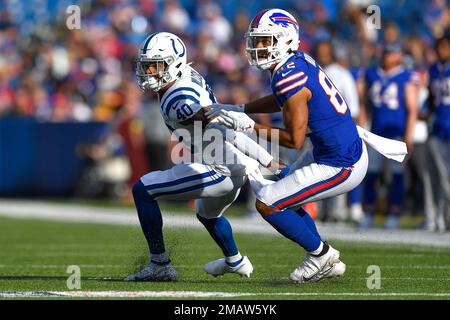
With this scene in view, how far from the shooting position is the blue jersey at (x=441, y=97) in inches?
416

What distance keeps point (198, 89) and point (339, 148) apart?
39.4 inches

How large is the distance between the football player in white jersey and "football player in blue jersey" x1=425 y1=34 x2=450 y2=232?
408 centimetres

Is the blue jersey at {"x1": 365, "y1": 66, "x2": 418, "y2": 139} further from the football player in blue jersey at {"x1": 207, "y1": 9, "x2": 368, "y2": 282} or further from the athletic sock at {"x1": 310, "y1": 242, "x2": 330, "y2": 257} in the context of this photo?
the athletic sock at {"x1": 310, "y1": 242, "x2": 330, "y2": 257}

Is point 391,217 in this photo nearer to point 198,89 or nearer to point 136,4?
point 198,89

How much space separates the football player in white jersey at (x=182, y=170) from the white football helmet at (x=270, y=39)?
1.40 ft

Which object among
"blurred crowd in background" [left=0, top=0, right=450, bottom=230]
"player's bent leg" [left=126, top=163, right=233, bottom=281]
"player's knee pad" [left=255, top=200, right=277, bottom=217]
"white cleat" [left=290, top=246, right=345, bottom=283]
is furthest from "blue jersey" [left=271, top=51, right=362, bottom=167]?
"blurred crowd in background" [left=0, top=0, right=450, bottom=230]

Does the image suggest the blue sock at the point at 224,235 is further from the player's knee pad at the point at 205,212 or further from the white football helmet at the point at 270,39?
the white football helmet at the point at 270,39

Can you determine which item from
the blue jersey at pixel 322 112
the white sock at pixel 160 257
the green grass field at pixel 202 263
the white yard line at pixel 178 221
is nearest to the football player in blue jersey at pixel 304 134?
the blue jersey at pixel 322 112

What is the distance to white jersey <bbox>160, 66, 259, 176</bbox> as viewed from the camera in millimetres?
6742

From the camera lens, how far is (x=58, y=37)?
2044 centimetres

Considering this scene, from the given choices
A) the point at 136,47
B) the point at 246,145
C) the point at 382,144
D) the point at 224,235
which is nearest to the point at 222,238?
the point at 224,235

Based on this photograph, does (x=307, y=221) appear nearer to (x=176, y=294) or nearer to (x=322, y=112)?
(x=322, y=112)
